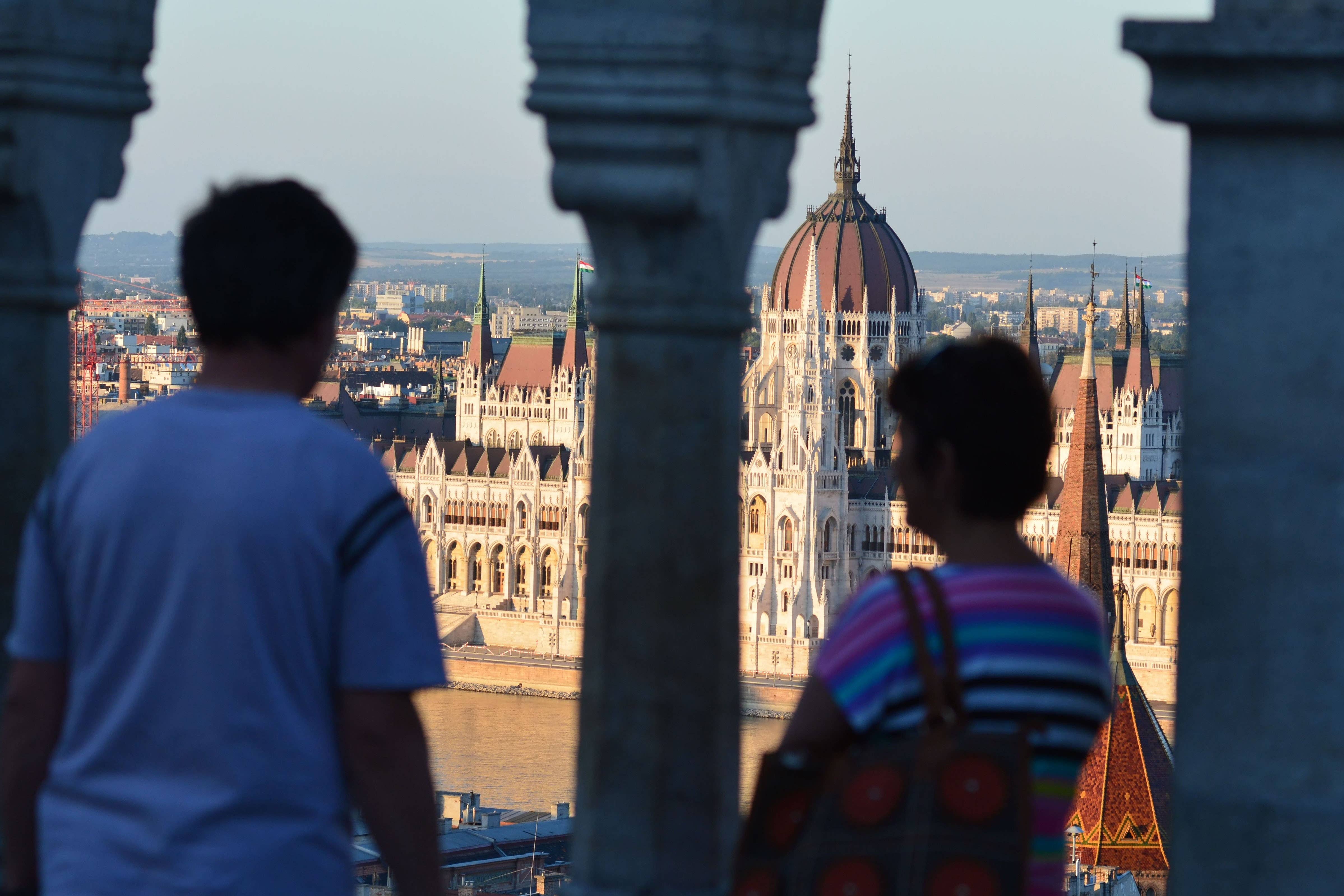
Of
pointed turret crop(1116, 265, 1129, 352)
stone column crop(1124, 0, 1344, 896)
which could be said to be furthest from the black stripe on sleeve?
pointed turret crop(1116, 265, 1129, 352)

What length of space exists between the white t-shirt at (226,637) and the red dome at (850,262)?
6125cm

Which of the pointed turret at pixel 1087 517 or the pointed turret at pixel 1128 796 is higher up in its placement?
the pointed turret at pixel 1087 517

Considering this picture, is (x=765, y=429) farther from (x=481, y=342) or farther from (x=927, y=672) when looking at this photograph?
(x=927, y=672)

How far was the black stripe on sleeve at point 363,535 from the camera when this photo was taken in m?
2.30

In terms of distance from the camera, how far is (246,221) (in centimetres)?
235

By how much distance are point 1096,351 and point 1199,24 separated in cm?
6364

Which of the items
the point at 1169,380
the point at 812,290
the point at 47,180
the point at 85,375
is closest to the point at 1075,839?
the point at 47,180

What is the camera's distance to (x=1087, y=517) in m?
24.0

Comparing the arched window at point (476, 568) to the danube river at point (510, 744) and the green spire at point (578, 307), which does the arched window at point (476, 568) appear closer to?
the danube river at point (510, 744)

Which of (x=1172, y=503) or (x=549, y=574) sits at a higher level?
(x=1172, y=503)

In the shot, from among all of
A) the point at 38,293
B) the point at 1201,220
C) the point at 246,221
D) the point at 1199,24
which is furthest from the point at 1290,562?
the point at 38,293

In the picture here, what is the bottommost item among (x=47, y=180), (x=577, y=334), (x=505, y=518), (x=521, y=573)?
(x=521, y=573)

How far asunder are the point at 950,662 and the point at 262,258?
77 centimetres

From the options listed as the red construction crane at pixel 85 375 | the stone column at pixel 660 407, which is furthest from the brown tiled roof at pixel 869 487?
the stone column at pixel 660 407
